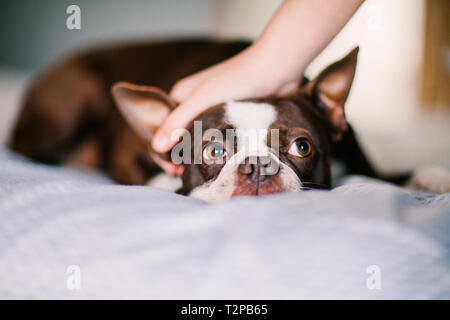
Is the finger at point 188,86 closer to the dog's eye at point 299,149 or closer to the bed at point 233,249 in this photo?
the dog's eye at point 299,149

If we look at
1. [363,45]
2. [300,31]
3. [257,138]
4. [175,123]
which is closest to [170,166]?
[175,123]

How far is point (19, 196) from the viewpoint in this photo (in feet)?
3.22

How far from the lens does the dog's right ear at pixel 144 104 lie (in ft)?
5.09

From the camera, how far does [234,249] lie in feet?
2.52

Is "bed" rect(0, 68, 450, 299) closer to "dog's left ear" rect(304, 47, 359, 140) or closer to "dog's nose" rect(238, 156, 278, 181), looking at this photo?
"dog's nose" rect(238, 156, 278, 181)

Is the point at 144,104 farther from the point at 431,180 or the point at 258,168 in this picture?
the point at 431,180

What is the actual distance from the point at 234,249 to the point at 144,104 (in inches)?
40.5

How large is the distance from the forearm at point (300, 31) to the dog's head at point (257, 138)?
5.3 inches

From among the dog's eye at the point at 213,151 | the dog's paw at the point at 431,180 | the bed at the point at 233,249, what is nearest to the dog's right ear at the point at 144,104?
the dog's eye at the point at 213,151

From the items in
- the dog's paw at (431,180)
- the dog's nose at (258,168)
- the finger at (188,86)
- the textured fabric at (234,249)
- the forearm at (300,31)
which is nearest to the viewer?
the textured fabric at (234,249)

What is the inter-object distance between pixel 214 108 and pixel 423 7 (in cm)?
182
